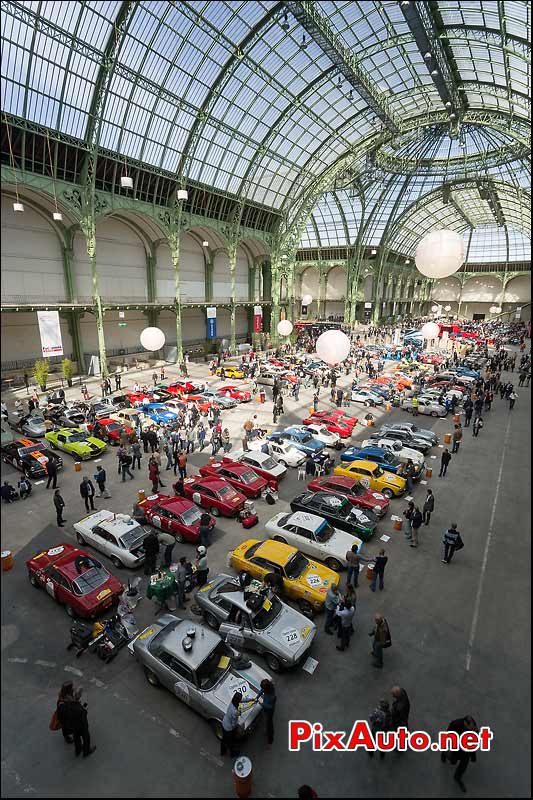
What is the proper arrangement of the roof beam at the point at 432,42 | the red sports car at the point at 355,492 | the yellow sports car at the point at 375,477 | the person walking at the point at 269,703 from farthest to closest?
the roof beam at the point at 432,42 → the yellow sports car at the point at 375,477 → the red sports car at the point at 355,492 → the person walking at the point at 269,703

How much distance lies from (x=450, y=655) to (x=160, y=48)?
117 ft

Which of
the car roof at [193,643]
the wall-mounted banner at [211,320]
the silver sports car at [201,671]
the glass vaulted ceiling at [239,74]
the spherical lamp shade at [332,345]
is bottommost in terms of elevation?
the silver sports car at [201,671]

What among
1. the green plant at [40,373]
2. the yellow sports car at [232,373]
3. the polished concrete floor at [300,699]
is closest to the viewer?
the polished concrete floor at [300,699]

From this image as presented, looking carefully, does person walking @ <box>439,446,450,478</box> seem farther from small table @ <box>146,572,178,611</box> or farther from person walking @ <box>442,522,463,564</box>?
small table @ <box>146,572,178,611</box>

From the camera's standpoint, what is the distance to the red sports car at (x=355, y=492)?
14523mm

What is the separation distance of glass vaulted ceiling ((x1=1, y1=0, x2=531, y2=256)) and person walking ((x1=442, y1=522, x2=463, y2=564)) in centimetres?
3015

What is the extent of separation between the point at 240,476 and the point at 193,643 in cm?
819

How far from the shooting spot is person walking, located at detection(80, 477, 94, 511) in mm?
14244

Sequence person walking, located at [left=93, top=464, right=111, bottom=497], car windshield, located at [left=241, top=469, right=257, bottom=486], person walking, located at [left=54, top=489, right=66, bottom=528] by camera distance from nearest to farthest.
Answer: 1. person walking, located at [left=54, top=489, right=66, bottom=528]
2. person walking, located at [left=93, top=464, right=111, bottom=497]
3. car windshield, located at [left=241, top=469, right=257, bottom=486]

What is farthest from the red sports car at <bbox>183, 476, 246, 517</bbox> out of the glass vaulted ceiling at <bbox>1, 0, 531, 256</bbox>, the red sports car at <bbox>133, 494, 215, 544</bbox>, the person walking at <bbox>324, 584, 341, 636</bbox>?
the glass vaulted ceiling at <bbox>1, 0, 531, 256</bbox>

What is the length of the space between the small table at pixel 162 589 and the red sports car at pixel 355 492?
253 inches

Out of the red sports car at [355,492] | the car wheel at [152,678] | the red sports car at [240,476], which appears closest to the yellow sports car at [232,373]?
the red sports car at [240,476]

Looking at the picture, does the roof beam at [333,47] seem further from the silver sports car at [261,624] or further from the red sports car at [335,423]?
the silver sports car at [261,624]

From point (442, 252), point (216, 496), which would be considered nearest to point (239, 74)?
point (442, 252)
